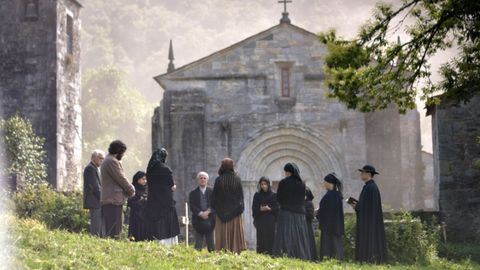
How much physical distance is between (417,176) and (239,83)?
→ 18.9 feet

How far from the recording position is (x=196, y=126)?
28.4 metres

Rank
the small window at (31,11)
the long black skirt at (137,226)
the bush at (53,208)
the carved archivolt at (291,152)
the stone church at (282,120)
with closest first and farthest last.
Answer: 1. the long black skirt at (137,226)
2. the bush at (53,208)
3. the stone church at (282,120)
4. the carved archivolt at (291,152)
5. the small window at (31,11)

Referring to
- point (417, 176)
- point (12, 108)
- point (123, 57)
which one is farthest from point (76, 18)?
point (123, 57)

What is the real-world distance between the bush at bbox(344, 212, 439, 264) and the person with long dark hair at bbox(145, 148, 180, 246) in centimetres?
379

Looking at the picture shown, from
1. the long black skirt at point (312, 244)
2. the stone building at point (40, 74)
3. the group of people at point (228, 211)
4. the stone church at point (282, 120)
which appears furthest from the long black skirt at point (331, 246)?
the stone building at point (40, 74)

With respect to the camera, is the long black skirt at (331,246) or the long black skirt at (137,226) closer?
the long black skirt at (137,226)

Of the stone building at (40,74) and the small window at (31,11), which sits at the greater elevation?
the small window at (31,11)

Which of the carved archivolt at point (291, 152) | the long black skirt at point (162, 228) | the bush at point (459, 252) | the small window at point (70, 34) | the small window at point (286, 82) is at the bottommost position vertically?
the bush at point (459, 252)

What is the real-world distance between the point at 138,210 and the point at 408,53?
5065 millimetres

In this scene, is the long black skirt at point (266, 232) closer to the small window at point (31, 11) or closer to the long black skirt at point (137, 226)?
the long black skirt at point (137, 226)

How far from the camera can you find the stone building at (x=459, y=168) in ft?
72.3

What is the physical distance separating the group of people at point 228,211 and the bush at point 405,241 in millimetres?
1081

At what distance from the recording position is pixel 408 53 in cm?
1557

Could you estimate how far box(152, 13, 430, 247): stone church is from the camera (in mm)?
28828
